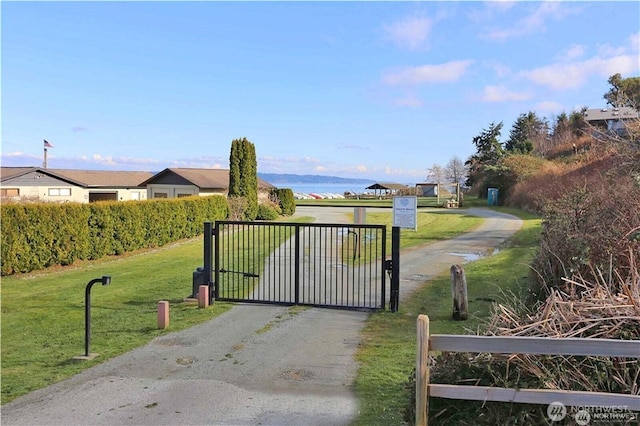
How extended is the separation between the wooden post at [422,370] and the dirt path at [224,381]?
42.4 inches

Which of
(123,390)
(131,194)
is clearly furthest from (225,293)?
→ (131,194)

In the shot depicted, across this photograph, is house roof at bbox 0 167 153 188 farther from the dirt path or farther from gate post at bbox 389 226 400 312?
gate post at bbox 389 226 400 312

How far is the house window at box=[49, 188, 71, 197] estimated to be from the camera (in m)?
42.4

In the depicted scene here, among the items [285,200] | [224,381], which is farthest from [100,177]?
[224,381]

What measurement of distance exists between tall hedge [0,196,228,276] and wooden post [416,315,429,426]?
584 inches

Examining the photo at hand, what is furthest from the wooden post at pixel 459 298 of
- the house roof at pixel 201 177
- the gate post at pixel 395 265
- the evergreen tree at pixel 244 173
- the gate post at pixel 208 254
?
the house roof at pixel 201 177

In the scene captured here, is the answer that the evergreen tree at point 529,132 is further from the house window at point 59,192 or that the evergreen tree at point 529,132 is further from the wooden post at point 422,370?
the wooden post at point 422,370

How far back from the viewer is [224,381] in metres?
5.81

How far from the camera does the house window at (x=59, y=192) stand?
42403mm

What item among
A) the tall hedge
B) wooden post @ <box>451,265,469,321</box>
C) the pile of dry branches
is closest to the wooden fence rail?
the pile of dry branches

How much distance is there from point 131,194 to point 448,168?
50.4m

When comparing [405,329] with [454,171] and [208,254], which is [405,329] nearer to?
[208,254]

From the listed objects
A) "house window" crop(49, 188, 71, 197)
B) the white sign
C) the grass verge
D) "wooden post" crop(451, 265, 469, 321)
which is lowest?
the grass verge

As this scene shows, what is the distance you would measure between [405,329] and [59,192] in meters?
42.9
